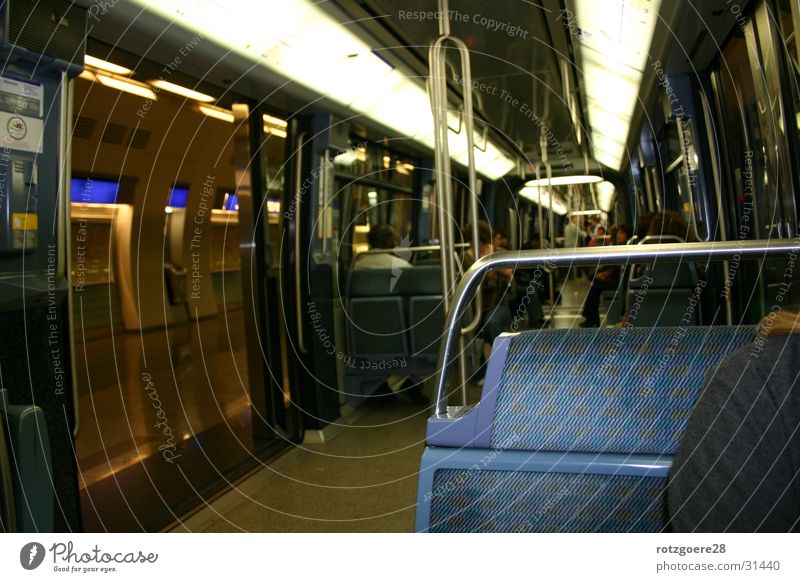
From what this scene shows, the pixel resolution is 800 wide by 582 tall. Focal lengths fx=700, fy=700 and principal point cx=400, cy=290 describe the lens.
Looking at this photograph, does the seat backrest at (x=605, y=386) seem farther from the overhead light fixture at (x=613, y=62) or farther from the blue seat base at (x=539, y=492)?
the overhead light fixture at (x=613, y=62)

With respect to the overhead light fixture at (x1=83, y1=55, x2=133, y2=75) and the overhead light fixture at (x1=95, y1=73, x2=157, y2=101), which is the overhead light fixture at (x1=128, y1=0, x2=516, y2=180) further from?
the overhead light fixture at (x1=95, y1=73, x2=157, y2=101)

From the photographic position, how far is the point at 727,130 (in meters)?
2.73

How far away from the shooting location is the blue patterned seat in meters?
1.17

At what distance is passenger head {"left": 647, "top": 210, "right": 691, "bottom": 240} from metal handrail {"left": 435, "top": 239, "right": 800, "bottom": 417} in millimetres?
2018

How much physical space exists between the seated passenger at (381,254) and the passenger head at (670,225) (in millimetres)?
1633

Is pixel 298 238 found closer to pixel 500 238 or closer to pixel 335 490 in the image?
pixel 500 238

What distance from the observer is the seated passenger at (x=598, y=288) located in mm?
3711

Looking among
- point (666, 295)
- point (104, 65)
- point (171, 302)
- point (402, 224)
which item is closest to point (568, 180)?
point (666, 295)

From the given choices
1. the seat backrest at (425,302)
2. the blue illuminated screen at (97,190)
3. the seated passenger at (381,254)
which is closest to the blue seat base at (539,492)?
the seat backrest at (425,302)

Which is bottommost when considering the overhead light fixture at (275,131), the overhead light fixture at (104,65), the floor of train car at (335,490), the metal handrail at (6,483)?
the floor of train car at (335,490)

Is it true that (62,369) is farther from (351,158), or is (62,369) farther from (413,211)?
(413,211)

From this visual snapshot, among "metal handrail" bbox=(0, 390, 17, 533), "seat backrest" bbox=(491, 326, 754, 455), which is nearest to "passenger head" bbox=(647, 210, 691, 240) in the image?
"seat backrest" bbox=(491, 326, 754, 455)

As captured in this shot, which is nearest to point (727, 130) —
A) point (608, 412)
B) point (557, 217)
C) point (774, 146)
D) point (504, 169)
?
point (774, 146)

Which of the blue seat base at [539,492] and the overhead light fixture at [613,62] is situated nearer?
the blue seat base at [539,492]
